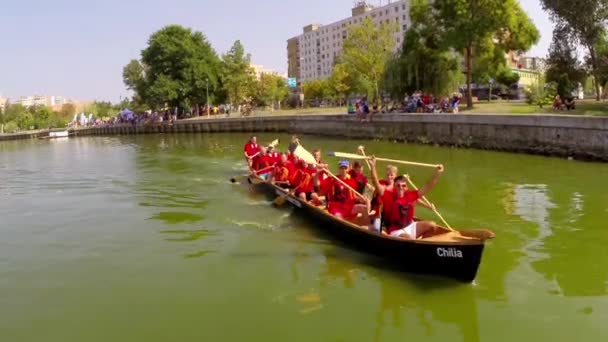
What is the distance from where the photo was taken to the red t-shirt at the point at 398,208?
8.13 meters

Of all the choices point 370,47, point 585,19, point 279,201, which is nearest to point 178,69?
point 370,47

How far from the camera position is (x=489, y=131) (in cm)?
2391

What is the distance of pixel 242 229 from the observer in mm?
11688

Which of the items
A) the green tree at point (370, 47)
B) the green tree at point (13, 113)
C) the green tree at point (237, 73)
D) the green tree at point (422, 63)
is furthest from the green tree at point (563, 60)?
the green tree at point (13, 113)

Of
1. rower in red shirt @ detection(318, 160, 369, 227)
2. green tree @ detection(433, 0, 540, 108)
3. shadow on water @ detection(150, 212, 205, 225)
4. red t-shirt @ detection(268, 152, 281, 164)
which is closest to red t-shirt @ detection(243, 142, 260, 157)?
red t-shirt @ detection(268, 152, 281, 164)

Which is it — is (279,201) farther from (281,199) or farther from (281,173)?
(281,173)

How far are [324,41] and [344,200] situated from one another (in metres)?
125

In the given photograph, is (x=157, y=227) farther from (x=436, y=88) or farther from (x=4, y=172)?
(x=436, y=88)

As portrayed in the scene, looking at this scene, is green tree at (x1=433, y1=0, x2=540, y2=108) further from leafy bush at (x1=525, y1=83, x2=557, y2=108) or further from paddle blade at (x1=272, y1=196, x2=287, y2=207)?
paddle blade at (x1=272, y1=196, x2=287, y2=207)

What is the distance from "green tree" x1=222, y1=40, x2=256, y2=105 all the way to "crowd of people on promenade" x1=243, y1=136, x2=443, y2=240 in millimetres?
48195

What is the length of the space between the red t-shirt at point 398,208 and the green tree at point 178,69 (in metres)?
57.1

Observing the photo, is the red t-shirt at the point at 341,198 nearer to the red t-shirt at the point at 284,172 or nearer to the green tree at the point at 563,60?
the red t-shirt at the point at 284,172

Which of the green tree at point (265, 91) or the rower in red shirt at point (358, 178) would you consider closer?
the rower in red shirt at point (358, 178)

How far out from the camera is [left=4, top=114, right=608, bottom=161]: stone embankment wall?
750 inches
